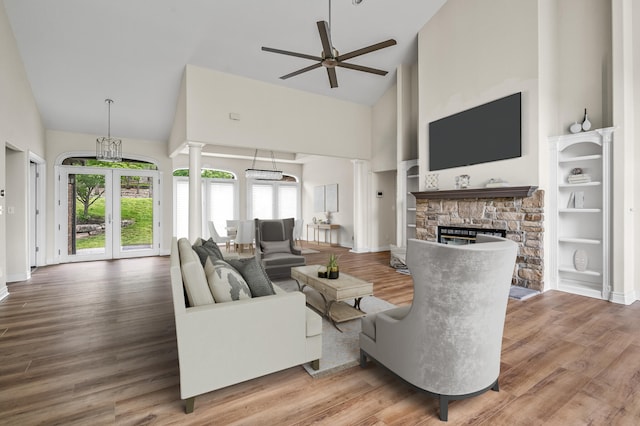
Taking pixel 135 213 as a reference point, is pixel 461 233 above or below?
below

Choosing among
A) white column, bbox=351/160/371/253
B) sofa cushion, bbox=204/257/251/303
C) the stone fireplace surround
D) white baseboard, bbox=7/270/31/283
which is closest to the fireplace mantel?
the stone fireplace surround

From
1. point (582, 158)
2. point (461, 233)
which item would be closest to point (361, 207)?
point (461, 233)

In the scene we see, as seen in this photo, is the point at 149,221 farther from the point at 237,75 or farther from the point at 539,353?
the point at 539,353

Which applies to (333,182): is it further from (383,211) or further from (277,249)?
(277,249)

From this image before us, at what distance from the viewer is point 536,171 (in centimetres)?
427

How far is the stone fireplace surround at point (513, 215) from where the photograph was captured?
4.32 metres

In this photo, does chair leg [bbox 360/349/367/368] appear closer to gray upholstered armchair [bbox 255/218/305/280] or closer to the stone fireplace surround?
gray upholstered armchair [bbox 255/218/305/280]

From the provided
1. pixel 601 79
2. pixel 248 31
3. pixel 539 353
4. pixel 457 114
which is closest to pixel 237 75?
pixel 248 31

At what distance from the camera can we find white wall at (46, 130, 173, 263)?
264 inches

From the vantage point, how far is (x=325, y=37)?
343 centimetres

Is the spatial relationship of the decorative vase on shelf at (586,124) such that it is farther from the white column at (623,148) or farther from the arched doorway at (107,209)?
the arched doorway at (107,209)

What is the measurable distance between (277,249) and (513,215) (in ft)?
12.7

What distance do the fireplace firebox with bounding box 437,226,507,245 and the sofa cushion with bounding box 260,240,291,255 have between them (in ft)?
9.44

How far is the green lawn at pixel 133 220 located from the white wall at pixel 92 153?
1.09 ft
